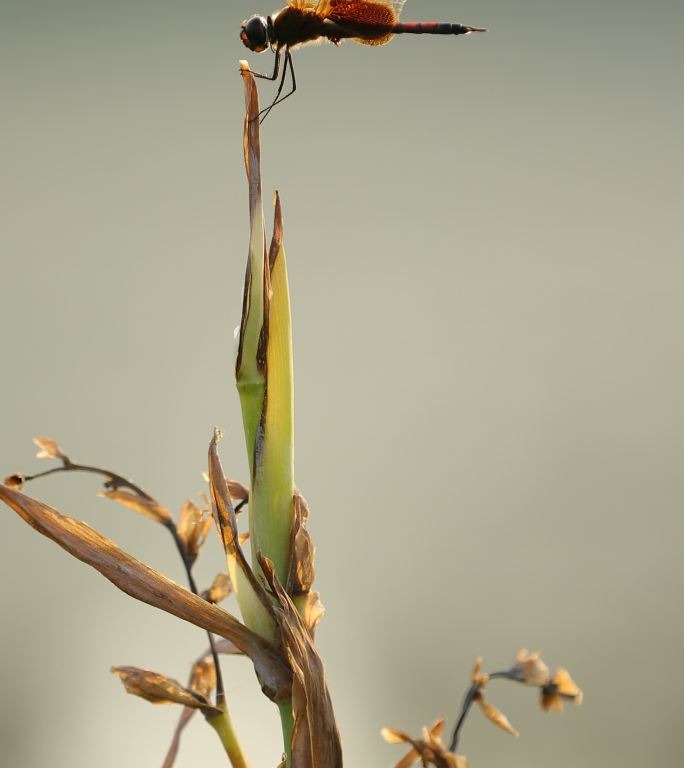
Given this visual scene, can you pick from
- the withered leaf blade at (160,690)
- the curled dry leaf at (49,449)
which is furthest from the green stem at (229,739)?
the curled dry leaf at (49,449)

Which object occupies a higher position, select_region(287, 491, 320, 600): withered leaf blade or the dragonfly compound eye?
the dragonfly compound eye

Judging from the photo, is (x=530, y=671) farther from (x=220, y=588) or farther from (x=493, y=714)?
(x=220, y=588)

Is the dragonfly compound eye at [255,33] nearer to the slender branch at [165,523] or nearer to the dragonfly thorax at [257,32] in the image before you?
the dragonfly thorax at [257,32]

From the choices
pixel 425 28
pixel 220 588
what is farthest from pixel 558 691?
pixel 425 28

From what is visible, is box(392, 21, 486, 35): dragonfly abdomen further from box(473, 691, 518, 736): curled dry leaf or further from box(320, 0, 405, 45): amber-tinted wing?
box(473, 691, 518, 736): curled dry leaf

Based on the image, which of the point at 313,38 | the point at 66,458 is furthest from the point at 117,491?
the point at 313,38

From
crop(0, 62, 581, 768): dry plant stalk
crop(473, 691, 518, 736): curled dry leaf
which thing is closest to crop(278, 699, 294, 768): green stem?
crop(0, 62, 581, 768): dry plant stalk

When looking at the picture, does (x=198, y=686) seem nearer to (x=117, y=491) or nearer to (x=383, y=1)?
(x=117, y=491)
